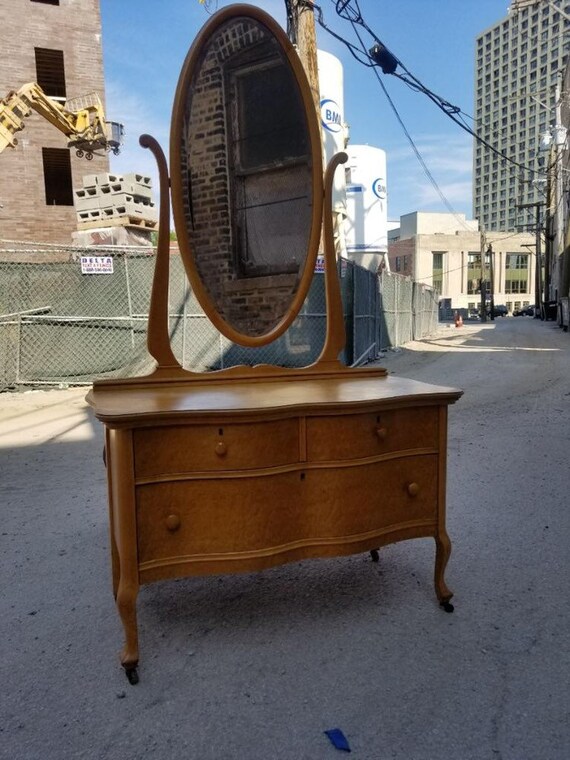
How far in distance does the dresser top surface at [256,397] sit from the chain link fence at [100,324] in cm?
551

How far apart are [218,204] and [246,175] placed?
239mm

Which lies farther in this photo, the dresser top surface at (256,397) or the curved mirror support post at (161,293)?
the curved mirror support post at (161,293)

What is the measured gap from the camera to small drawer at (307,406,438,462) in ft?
7.57

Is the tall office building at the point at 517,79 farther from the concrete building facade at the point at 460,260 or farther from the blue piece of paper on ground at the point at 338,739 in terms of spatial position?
the blue piece of paper on ground at the point at 338,739

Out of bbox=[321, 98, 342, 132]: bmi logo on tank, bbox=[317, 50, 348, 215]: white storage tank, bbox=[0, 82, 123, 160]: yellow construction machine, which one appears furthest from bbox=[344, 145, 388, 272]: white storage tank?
bbox=[0, 82, 123, 160]: yellow construction machine

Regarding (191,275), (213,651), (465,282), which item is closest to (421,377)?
(191,275)

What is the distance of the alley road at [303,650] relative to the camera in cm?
179

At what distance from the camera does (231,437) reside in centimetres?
218

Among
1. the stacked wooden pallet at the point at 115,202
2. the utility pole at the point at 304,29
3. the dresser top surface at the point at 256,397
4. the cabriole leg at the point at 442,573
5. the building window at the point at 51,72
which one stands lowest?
the cabriole leg at the point at 442,573

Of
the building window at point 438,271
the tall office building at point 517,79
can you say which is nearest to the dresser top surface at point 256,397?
the tall office building at point 517,79

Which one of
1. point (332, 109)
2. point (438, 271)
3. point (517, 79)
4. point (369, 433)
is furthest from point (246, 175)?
point (438, 271)

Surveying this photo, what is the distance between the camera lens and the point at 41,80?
18.1 m

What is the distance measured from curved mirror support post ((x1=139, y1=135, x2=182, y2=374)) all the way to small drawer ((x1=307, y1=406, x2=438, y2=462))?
958mm

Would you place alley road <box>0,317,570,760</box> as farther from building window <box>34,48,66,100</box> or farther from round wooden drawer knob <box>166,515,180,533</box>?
building window <box>34,48,66,100</box>
